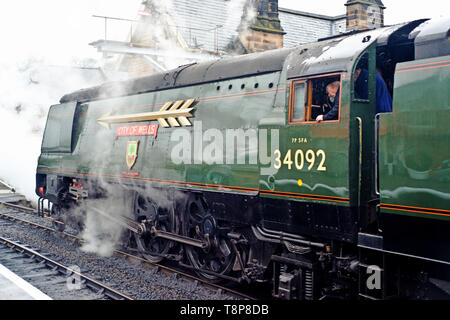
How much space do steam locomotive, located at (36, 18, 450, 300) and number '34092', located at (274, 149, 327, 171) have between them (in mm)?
16

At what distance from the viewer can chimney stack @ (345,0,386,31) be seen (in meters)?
22.0

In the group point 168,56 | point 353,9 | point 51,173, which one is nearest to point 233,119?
point 51,173

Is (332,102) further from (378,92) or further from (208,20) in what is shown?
(208,20)

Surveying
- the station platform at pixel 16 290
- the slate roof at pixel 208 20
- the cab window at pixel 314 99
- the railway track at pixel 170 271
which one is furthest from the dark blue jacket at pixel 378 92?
the slate roof at pixel 208 20

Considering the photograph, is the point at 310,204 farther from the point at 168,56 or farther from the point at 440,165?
the point at 168,56

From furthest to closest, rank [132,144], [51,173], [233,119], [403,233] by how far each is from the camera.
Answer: [51,173]
[132,144]
[233,119]
[403,233]

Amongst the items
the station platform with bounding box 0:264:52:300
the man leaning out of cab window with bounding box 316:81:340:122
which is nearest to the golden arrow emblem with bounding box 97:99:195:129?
the man leaning out of cab window with bounding box 316:81:340:122

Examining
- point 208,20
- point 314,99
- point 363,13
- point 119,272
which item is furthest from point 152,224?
point 363,13

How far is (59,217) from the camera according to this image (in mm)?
13172

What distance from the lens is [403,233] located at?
5.18 metres

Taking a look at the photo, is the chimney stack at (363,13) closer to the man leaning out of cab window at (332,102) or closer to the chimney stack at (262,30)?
the chimney stack at (262,30)

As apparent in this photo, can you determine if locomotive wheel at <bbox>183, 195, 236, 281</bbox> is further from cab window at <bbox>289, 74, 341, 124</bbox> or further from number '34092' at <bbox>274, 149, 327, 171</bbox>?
cab window at <bbox>289, 74, 341, 124</bbox>

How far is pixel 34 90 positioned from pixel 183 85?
1574 centimetres
